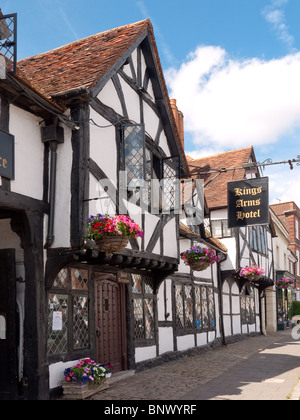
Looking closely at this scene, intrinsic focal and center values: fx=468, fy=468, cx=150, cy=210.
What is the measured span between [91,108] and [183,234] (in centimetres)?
592

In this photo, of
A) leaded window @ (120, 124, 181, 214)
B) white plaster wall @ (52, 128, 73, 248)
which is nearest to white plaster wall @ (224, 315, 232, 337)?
leaded window @ (120, 124, 181, 214)

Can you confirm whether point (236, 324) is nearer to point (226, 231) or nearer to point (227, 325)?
point (227, 325)

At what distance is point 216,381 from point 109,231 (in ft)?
12.9

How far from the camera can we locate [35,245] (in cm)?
714

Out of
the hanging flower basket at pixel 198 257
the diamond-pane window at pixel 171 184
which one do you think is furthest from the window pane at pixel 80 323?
the hanging flower basket at pixel 198 257

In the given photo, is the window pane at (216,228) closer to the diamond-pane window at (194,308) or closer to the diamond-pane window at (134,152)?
the diamond-pane window at (194,308)

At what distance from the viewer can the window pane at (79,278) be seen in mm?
8312

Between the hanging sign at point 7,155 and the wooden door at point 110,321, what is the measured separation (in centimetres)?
320

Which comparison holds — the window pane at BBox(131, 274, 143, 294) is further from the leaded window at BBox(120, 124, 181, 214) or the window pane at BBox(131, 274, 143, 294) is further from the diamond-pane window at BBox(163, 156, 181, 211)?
the diamond-pane window at BBox(163, 156, 181, 211)

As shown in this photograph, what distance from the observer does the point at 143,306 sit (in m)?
11.0

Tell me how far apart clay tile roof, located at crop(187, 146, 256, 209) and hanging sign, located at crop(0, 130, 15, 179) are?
37.5ft

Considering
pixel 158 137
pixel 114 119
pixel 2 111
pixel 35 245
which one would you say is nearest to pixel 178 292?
pixel 158 137
